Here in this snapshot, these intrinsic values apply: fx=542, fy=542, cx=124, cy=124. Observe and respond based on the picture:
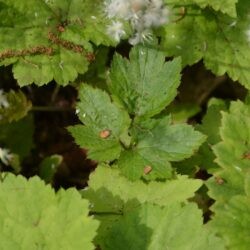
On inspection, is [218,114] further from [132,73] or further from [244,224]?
[244,224]

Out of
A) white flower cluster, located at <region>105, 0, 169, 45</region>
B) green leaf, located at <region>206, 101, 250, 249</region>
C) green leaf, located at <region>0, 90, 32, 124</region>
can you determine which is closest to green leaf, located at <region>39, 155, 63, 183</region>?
green leaf, located at <region>0, 90, 32, 124</region>

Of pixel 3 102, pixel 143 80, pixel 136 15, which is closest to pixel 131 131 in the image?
pixel 143 80

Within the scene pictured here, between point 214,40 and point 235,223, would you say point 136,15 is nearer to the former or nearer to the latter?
point 214,40

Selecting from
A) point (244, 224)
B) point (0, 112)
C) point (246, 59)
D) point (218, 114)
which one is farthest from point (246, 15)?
point (0, 112)

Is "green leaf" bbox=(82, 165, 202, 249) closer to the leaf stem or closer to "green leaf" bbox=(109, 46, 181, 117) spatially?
"green leaf" bbox=(109, 46, 181, 117)

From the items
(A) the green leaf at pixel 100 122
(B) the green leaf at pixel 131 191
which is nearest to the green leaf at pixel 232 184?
(B) the green leaf at pixel 131 191

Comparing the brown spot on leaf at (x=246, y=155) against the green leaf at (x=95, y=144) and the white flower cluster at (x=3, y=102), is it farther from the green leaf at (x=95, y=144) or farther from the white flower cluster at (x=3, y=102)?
the white flower cluster at (x=3, y=102)
